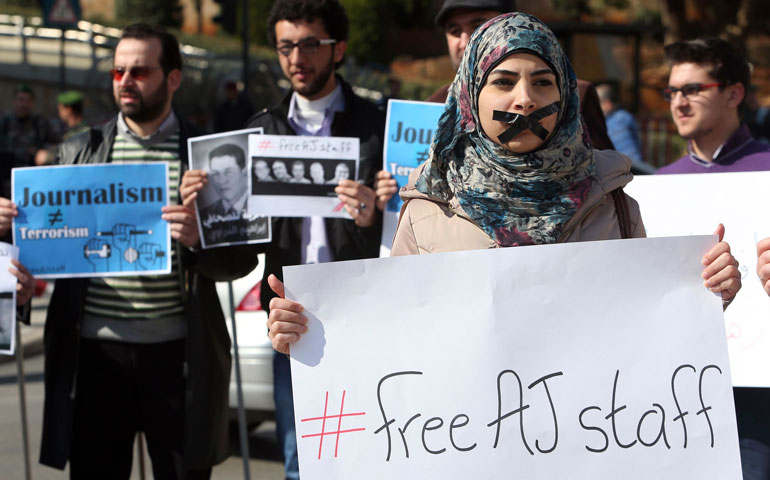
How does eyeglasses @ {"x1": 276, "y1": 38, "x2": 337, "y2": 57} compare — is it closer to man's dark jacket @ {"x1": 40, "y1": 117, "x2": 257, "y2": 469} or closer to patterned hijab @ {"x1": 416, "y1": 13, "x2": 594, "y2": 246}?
man's dark jacket @ {"x1": 40, "y1": 117, "x2": 257, "y2": 469}

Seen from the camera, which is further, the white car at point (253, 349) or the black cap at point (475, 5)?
the white car at point (253, 349)

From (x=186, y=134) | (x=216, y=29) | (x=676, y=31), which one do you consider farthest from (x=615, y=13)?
(x=186, y=134)

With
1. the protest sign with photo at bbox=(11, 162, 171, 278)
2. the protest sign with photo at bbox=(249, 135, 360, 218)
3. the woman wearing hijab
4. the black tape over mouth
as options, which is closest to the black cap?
the protest sign with photo at bbox=(249, 135, 360, 218)

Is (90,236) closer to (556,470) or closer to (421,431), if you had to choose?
(421,431)

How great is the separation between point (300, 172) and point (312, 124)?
337 mm

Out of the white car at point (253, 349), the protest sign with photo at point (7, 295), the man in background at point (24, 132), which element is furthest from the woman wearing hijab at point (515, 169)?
the man in background at point (24, 132)

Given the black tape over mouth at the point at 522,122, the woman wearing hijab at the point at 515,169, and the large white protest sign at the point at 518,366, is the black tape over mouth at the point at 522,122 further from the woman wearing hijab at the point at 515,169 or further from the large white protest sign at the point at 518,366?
the large white protest sign at the point at 518,366

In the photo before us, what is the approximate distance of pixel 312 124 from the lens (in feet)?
13.6

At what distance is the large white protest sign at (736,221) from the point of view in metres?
3.36

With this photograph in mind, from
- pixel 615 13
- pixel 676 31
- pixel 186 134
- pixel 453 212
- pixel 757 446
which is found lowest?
pixel 757 446

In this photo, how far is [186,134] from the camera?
4180 millimetres

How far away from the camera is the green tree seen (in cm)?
4041

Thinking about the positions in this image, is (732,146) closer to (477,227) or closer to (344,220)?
(344,220)

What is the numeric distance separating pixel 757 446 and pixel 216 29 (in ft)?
149
